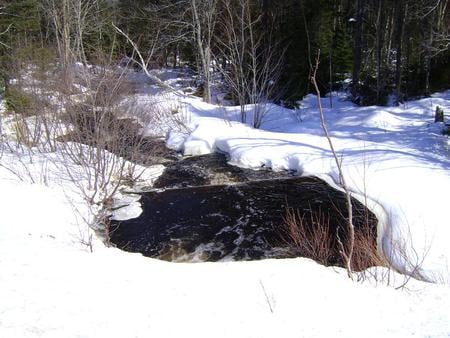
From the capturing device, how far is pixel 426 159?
1082 cm

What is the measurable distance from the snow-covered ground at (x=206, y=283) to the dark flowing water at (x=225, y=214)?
69 centimetres

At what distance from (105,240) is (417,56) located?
1987 centimetres

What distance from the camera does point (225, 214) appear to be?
8.85 m

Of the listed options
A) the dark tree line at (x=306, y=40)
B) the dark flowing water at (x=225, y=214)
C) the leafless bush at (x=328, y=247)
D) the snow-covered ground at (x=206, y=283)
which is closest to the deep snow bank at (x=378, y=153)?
the snow-covered ground at (x=206, y=283)

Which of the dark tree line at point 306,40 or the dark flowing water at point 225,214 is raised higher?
the dark tree line at point 306,40

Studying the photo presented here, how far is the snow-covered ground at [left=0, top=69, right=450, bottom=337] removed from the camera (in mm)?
4215

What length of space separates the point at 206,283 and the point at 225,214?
3459mm

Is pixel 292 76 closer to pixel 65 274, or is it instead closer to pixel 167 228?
pixel 167 228

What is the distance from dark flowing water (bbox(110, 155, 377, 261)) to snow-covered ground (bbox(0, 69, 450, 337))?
0.69 metres

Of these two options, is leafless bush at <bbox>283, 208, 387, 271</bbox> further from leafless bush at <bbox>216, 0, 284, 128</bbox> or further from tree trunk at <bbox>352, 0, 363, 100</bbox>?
tree trunk at <bbox>352, 0, 363, 100</bbox>

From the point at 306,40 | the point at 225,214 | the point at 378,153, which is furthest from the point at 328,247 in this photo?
the point at 306,40

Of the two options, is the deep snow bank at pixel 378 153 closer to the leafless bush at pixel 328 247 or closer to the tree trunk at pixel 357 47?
the leafless bush at pixel 328 247

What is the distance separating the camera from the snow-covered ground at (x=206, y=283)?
4.21 metres

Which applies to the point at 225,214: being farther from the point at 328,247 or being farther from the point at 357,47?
the point at 357,47
